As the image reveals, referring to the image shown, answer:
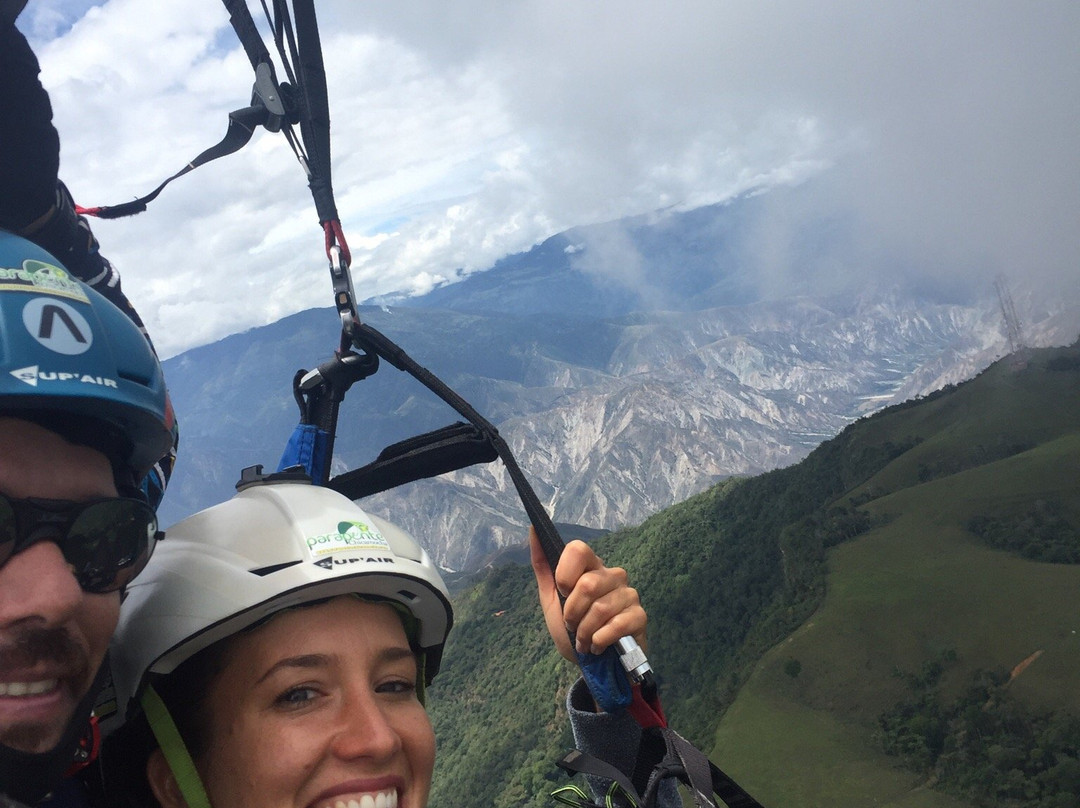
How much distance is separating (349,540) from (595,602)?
1029mm

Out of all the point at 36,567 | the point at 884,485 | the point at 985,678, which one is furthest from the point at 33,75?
the point at 884,485

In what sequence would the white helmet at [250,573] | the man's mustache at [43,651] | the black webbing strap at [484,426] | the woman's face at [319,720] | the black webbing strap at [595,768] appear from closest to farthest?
the man's mustache at [43,651]
the woman's face at [319,720]
the white helmet at [250,573]
the black webbing strap at [595,768]
the black webbing strap at [484,426]

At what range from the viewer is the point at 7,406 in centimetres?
229

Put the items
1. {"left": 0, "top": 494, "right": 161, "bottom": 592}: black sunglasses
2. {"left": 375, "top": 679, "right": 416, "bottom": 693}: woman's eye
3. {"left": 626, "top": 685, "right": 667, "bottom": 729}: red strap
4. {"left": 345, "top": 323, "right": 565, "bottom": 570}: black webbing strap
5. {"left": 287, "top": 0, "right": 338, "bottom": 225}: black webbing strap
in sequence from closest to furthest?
{"left": 0, "top": 494, "right": 161, "bottom": 592}: black sunglasses, {"left": 375, "top": 679, "right": 416, "bottom": 693}: woman's eye, {"left": 626, "top": 685, "right": 667, "bottom": 729}: red strap, {"left": 345, "top": 323, "right": 565, "bottom": 570}: black webbing strap, {"left": 287, "top": 0, "right": 338, "bottom": 225}: black webbing strap

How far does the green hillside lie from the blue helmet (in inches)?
2920

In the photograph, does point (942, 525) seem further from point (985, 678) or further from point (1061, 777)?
point (1061, 777)

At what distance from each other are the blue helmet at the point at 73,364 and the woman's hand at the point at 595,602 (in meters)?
1.67

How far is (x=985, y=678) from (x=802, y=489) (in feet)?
173

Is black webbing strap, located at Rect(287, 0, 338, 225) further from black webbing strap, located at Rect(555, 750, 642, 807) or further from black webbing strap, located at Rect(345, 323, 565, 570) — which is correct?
black webbing strap, located at Rect(555, 750, 642, 807)

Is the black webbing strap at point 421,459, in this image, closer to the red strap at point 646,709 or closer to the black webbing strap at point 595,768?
the red strap at point 646,709

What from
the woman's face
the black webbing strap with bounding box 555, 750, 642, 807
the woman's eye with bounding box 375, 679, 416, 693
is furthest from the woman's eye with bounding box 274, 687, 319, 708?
the black webbing strap with bounding box 555, 750, 642, 807

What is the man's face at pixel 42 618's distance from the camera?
2125mm

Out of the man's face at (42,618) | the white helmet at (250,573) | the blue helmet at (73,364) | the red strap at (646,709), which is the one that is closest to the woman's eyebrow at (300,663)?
the white helmet at (250,573)

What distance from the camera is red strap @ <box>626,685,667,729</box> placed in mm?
3230
